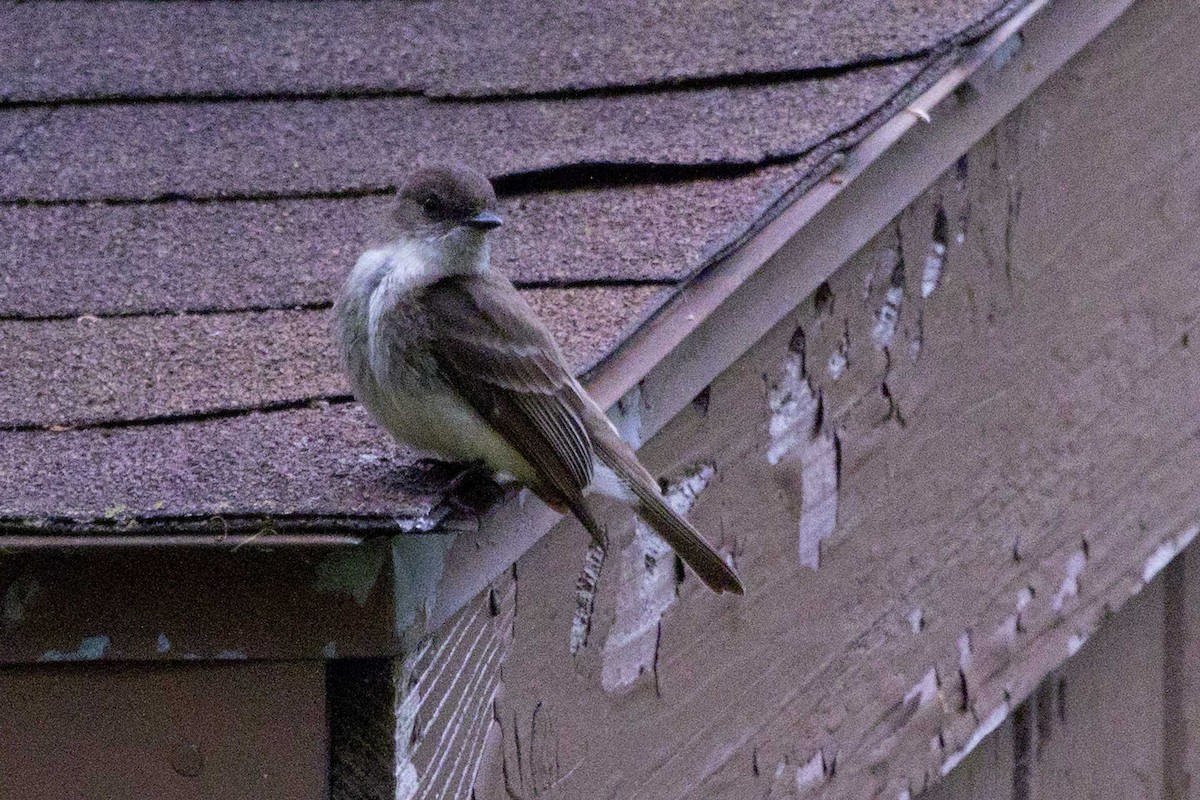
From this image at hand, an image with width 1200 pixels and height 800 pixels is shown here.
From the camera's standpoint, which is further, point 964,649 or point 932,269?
point 964,649

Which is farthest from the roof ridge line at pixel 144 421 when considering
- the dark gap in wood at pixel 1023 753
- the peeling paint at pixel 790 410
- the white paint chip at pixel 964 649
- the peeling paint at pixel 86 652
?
the dark gap in wood at pixel 1023 753

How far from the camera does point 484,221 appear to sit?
112 inches

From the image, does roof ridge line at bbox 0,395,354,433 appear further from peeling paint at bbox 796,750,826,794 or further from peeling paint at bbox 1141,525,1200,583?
peeling paint at bbox 1141,525,1200,583

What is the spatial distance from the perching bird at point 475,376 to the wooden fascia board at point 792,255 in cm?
7

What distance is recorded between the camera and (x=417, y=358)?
2.71 meters

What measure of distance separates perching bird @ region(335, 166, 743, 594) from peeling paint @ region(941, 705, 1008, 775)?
37.2 inches

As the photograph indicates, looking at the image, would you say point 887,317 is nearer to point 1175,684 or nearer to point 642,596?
point 642,596

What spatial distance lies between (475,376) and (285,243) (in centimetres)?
45

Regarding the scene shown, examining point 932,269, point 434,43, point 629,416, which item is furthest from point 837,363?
point 434,43

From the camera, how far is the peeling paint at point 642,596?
2689mm

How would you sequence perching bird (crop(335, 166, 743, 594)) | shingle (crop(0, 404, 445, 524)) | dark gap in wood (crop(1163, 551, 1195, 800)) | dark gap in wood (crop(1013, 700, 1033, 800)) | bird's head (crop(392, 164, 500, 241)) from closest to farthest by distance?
shingle (crop(0, 404, 445, 524)) → perching bird (crop(335, 166, 743, 594)) → bird's head (crop(392, 164, 500, 241)) → dark gap in wood (crop(1013, 700, 1033, 800)) → dark gap in wood (crop(1163, 551, 1195, 800))

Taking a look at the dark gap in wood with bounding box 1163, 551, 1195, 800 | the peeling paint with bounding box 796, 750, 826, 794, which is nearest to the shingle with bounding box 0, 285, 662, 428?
the peeling paint with bounding box 796, 750, 826, 794

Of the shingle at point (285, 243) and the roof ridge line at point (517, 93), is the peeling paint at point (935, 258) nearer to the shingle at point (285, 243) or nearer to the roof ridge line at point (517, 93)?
the roof ridge line at point (517, 93)

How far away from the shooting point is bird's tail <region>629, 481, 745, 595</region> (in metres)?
2.65
